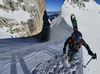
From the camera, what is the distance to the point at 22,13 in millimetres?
16922

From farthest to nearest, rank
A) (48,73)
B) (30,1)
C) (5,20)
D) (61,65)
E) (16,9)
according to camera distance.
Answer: (30,1) < (16,9) < (5,20) < (61,65) < (48,73)

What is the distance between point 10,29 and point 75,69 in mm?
13868

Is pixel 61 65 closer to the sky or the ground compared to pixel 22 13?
closer to the ground

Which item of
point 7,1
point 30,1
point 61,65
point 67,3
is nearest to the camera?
point 61,65

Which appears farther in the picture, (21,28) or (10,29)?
(21,28)

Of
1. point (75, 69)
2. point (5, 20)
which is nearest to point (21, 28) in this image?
point (5, 20)

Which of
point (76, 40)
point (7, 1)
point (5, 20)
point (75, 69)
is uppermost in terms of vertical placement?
point (7, 1)

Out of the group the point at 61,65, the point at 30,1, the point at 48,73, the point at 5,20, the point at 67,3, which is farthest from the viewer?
the point at 67,3

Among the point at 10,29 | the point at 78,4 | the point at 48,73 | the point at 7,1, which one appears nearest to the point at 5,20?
the point at 10,29

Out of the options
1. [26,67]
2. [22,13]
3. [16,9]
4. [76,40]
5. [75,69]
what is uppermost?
[16,9]

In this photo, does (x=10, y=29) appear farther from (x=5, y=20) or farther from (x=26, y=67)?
(x=26, y=67)

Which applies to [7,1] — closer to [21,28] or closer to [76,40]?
[21,28]

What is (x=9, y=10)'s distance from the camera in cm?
1470

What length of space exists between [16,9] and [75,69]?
18.9 meters
